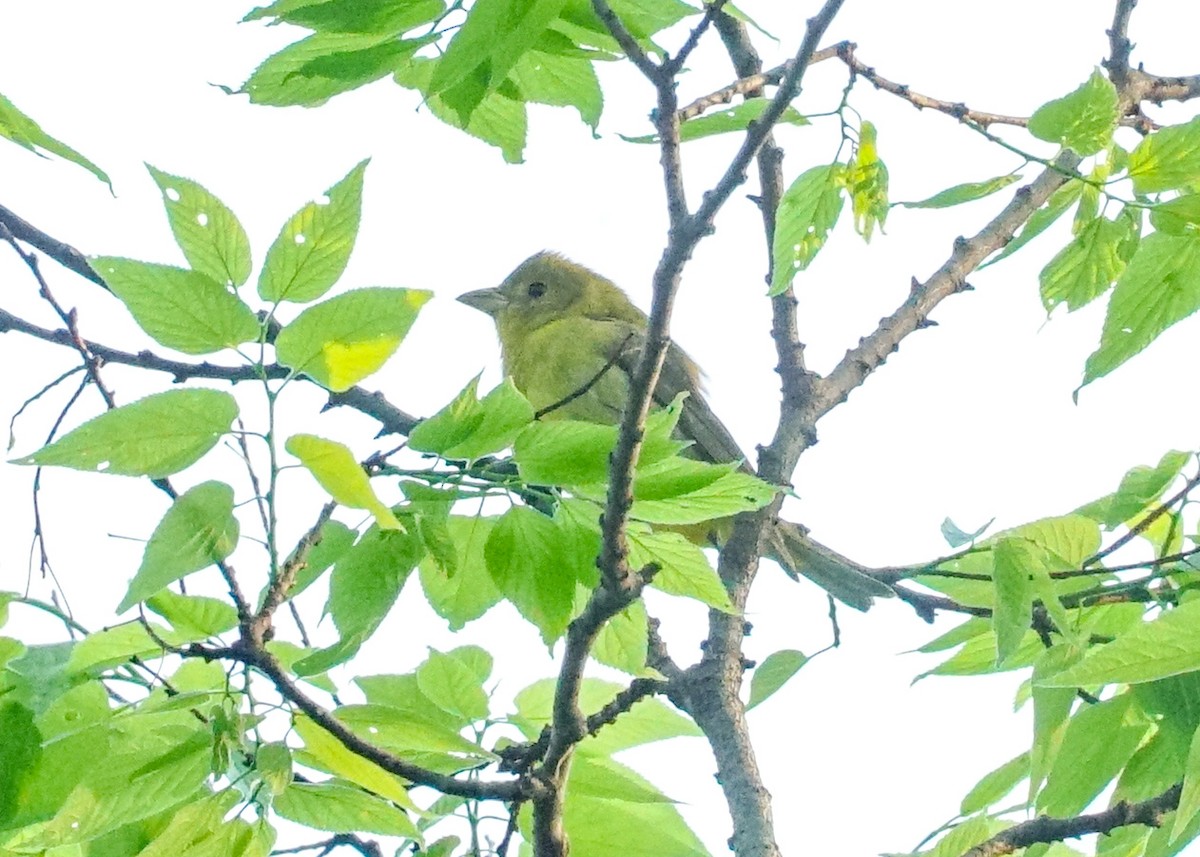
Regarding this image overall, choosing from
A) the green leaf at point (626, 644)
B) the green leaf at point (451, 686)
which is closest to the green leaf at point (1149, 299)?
the green leaf at point (626, 644)

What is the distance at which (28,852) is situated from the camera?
7.82ft

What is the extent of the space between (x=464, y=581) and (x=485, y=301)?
533 cm

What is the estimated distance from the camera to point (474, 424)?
2.09m

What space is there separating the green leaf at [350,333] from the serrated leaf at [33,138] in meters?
0.30

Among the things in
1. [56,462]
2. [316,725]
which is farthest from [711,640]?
[56,462]

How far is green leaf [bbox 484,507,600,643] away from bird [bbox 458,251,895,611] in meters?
2.70

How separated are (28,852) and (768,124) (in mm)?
1589

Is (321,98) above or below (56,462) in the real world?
above

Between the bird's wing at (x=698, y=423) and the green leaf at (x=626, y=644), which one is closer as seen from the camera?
the green leaf at (x=626, y=644)

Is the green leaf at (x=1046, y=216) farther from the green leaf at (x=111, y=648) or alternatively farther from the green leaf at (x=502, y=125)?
the green leaf at (x=111, y=648)

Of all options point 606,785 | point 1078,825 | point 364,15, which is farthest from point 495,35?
point 1078,825

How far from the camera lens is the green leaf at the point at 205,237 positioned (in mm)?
2088

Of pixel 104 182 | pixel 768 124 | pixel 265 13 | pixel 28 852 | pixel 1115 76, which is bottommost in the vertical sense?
pixel 28 852

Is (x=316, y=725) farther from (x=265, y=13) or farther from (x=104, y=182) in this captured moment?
(x=265, y=13)
